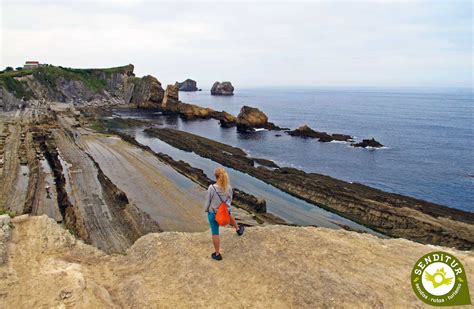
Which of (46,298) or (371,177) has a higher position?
(46,298)

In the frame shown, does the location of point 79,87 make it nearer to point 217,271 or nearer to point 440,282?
point 217,271

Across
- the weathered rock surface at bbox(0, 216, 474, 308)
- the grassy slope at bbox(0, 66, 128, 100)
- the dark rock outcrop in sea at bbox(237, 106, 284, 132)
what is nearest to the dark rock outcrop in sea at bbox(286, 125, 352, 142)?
the dark rock outcrop in sea at bbox(237, 106, 284, 132)

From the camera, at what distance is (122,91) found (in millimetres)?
146500

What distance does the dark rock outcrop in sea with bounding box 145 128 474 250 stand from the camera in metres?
28.7

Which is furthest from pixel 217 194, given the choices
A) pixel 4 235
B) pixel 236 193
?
pixel 236 193

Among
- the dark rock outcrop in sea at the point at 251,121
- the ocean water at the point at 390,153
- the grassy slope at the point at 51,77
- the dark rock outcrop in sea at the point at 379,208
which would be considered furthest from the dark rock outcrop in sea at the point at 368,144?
the grassy slope at the point at 51,77

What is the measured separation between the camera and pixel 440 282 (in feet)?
29.5

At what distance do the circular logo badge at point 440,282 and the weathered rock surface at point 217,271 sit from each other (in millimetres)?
302

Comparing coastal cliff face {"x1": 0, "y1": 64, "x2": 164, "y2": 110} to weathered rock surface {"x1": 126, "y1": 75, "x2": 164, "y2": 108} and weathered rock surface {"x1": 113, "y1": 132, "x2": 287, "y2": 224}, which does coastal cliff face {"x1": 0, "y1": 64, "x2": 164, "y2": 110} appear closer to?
weathered rock surface {"x1": 126, "y1": 75, "x2": 164, "y2": 108}

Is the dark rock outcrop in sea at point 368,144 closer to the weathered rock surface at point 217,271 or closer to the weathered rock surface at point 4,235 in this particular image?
the weathered rock surface at point 217,271

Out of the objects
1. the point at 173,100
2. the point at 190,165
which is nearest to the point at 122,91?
the point at 173,100

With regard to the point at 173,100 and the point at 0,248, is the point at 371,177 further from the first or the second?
the point at 173,100

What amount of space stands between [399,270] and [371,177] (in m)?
37.5

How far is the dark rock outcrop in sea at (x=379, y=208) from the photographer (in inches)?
1128
